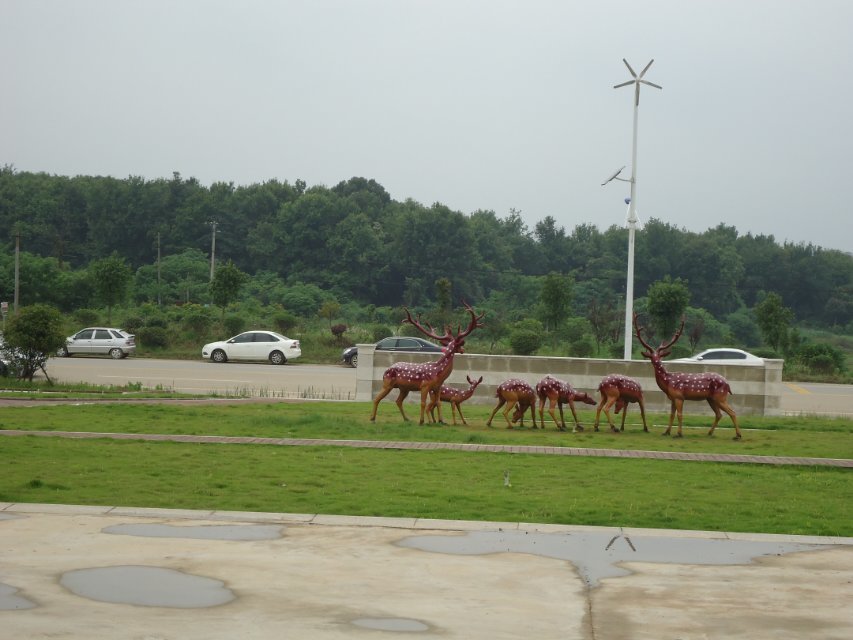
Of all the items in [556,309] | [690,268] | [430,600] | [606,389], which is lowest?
[430,600]

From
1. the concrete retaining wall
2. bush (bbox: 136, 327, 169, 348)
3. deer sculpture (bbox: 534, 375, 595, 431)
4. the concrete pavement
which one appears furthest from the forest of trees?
the concrete pavement

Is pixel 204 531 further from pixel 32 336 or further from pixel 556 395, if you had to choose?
pixel 32 336

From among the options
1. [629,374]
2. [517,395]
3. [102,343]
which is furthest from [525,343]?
[517,395]

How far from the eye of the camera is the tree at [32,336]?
24656mm

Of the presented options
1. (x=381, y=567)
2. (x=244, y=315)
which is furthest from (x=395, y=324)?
(x=381, y=567)

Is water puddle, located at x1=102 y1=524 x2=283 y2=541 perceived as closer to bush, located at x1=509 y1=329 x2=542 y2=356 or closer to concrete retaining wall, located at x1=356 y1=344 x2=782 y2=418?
concrete retaining wall, located at x1=356 y1=344 x2=782 y2=418

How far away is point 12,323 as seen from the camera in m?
24.8

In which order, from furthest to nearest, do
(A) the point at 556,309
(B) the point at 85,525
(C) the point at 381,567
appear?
(A) the point at 556,309
(B) the point at 85,525
(C) the point at 381,567

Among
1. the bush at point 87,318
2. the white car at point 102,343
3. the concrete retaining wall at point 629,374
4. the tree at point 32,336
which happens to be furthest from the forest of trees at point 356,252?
the concrete retaining wall at point 629,374

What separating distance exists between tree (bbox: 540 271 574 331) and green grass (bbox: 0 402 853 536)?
28901mm

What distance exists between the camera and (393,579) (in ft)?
24.3

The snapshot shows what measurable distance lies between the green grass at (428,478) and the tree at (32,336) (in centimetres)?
783

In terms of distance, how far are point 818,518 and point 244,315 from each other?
4388 centimetres

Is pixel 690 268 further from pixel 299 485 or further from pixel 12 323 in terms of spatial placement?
pixel 299 485
